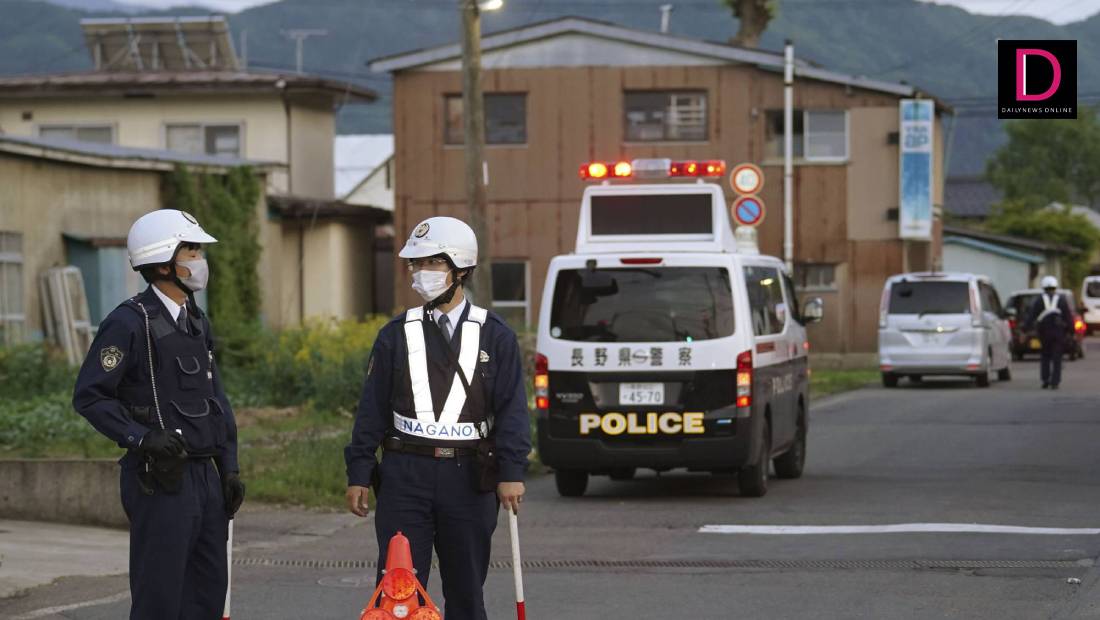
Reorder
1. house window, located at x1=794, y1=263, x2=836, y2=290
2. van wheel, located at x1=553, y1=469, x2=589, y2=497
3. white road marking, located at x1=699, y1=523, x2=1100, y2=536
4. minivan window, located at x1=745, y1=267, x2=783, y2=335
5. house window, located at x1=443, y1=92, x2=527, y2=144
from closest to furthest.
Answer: white road marking, located at x1=699, y1=523, x2=1100, y2=536 → minivan window, located at x1=745, y1=267, x2=783, y2=335 → van wheel, located at x1=553, y1=469, x2=589, y2=497 → house window, located at x1=443, y1=92, x2=527, y2=144 → house window, located at x1=794, y1=263, x2=836, y2=290

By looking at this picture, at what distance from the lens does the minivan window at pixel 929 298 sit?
29.5 meters

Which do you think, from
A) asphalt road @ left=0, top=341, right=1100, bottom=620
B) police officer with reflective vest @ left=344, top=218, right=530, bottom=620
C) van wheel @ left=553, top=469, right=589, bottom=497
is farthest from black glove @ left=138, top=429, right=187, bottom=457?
van wheel @ left=553, top=469, right=589, bottom=497

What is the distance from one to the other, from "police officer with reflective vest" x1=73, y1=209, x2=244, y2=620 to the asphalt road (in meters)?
2.58

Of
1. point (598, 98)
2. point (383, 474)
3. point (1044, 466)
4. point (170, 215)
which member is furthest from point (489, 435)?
point (598, 98)

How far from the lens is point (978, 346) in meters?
29.4

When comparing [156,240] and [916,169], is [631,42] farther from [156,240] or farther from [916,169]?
[156,240]

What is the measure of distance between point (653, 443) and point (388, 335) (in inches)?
285

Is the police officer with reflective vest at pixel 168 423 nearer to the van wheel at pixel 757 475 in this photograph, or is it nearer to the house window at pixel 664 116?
the van wheel at pixel 757 475

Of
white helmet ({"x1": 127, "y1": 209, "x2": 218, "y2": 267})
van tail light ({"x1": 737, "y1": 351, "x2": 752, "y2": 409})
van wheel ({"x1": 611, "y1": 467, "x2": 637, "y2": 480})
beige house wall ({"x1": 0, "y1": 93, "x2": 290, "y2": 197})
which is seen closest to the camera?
white helmet ({"x1": 127, "y1": 209, "x2": 218, "y2": 267})

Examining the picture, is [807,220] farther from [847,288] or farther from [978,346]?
[978,346]

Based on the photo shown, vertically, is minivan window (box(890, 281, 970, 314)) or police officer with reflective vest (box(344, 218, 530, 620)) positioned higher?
police officer with reflective vest (box(344, 218, 530, 620))

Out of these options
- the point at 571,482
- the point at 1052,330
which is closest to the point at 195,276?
the point at 571,482

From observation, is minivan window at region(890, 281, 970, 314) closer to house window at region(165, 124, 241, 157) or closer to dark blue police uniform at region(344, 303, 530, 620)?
house window at region(165, 124, 241, 157)

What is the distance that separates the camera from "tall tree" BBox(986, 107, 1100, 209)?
10669 centimetres
